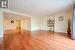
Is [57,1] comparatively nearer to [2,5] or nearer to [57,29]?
[2,5]

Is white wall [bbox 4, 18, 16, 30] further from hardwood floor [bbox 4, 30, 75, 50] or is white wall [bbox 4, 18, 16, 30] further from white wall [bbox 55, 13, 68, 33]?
hardwood floor [bbox 4, 30, 75, 50]

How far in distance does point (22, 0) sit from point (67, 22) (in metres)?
5.54

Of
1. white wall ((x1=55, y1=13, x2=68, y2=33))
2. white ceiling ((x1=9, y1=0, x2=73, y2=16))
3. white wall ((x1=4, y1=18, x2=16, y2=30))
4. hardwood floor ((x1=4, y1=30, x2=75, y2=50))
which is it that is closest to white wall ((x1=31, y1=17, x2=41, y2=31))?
white wall ((x1=55, y1=13, x2=68, y2=33))

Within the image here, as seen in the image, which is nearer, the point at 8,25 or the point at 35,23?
the point at 35,23

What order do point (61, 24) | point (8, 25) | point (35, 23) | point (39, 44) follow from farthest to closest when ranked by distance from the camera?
point (8, 25)
point (35, 23)
point (61, 24)
point (39, 44)

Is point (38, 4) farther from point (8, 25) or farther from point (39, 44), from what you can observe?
point (8, 25)

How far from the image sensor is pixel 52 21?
11.5 meters

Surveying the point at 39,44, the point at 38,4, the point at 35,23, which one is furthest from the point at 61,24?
the point at 39,44

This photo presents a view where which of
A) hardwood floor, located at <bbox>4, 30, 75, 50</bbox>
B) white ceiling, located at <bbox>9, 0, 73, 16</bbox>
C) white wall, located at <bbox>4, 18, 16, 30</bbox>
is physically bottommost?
hardwood floor, located at <bbox>4, 30, 75, 50</bbox>

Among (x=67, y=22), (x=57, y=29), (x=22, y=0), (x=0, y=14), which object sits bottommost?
(x=57, y=29)

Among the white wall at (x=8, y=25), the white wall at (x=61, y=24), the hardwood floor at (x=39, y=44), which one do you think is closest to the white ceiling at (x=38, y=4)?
the white wall at (x=61, y=24)

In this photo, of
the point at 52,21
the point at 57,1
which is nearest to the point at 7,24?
the point at 52,21

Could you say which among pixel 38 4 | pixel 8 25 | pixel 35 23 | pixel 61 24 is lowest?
pixel 8 25

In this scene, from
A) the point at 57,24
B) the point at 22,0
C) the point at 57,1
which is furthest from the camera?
the point at 57,24
